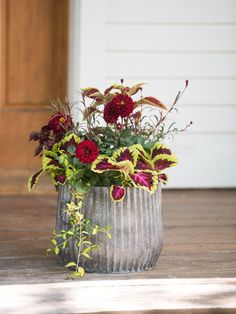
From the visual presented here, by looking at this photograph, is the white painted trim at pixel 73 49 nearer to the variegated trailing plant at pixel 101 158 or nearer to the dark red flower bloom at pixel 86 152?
the variegated trailing plant at pixel 101 158

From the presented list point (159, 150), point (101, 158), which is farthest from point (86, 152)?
point (159, 150)

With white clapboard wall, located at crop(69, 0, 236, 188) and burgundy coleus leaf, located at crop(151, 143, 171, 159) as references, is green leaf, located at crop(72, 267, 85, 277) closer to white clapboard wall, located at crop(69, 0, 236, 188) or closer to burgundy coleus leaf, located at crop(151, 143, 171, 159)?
burgundy coleus leaf, located at crop(151, 143, 171, 159)

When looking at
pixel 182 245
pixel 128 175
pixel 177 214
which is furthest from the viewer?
pixel 177 214

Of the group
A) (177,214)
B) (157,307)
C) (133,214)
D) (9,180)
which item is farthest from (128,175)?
(9,180)

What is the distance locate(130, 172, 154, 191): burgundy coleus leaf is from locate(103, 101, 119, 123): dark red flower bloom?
0.21m

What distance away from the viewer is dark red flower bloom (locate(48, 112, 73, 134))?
3.23 m

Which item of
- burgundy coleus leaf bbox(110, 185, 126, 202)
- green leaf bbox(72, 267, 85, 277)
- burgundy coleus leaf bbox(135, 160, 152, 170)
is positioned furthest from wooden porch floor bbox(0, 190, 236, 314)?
burgundy coleus leaf bbox(135, 160, 152, 170)

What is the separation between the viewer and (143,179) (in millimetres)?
3064

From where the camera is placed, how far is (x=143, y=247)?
318 centimetres

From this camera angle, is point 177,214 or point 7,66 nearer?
point 177,214

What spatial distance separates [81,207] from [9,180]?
1.96m

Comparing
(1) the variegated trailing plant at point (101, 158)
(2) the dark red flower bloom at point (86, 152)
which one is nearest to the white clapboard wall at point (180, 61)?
(1) the variegated trailing plant at point (101, 158)

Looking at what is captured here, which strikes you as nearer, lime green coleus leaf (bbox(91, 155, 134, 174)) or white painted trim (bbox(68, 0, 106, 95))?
lime green coleus leaf (bbox(91, 155, 134, 174))

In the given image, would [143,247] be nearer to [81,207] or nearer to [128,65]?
[81,207]
